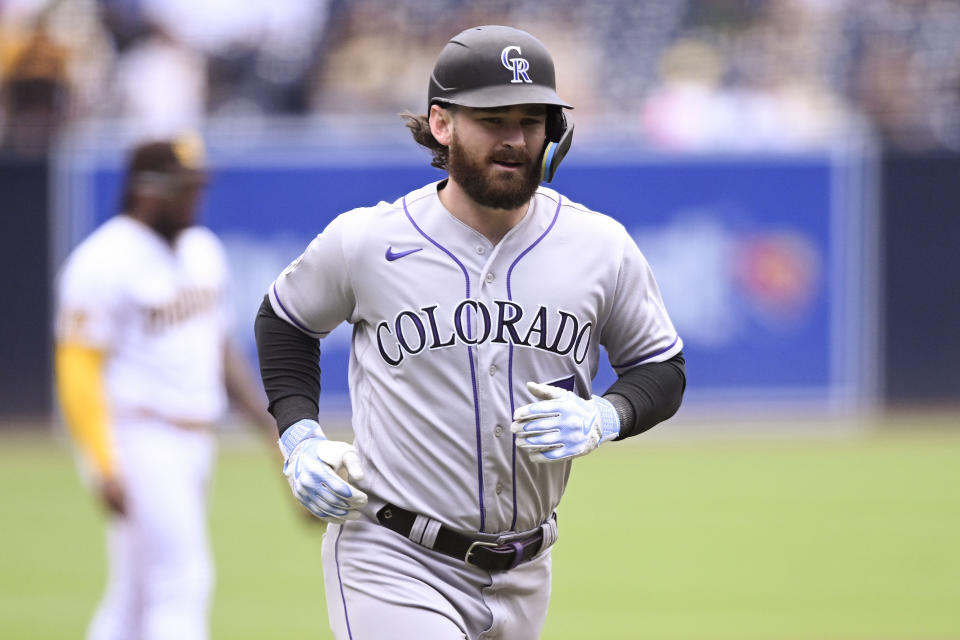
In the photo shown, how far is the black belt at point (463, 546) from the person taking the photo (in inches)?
164

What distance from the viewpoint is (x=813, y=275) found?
15359 millimetres

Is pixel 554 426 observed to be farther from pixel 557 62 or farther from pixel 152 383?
pixel 557 62

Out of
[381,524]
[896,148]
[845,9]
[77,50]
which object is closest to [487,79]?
[381,524]

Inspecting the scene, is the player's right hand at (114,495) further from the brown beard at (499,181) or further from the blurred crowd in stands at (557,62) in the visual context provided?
the blurred crowd in stands at (557,62)

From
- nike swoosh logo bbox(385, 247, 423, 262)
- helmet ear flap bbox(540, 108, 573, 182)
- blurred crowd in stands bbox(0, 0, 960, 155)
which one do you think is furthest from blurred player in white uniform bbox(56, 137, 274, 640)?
blurred crowd in stands bbox(0, 0, 960, 155)

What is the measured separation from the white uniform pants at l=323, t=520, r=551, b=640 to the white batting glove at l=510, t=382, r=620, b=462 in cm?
45

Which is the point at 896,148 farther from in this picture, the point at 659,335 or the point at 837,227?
the point at 659,335

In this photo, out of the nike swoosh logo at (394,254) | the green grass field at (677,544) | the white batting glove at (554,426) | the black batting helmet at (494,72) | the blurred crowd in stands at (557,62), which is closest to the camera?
the white batting glove at (554,426)

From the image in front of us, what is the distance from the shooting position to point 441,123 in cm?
428

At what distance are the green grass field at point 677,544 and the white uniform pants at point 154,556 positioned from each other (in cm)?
189

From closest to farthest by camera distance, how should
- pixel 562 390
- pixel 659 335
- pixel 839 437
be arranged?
pixel 562 390
pixel 659 335
pixel 839 437

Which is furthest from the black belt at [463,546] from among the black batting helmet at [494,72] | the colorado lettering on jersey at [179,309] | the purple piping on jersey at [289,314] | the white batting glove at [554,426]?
the colorado lettering on jersey at [179,309]

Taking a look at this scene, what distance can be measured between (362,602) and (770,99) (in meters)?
13.5

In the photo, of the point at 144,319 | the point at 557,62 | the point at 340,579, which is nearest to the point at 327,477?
the point at 340,579
